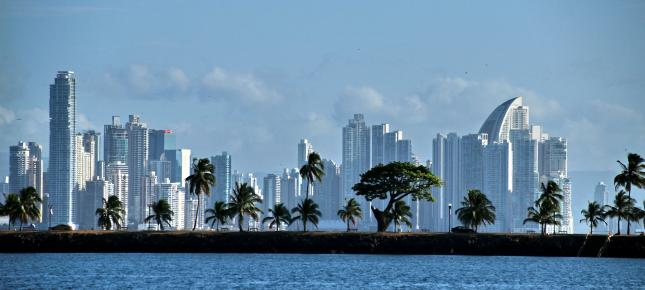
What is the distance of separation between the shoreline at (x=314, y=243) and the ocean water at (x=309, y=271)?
7.27ft

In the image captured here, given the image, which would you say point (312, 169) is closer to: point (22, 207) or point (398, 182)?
point (398, 182)

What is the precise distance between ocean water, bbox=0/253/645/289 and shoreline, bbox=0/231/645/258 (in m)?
2.22

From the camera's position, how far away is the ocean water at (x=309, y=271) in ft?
364

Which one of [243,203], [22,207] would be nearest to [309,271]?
[243,203]

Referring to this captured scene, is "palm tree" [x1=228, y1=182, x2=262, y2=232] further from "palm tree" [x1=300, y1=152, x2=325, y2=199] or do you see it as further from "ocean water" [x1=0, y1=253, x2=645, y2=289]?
"ocean water" [x1=0, y1=253, x2=645, y2=289]

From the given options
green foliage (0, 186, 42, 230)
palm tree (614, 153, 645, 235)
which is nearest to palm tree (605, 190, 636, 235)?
palm tree (614, 153, 645, 235)

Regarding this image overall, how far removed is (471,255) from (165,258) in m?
38.3

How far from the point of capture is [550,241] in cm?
15588

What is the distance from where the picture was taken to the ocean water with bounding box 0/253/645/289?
364 feet

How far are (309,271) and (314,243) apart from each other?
109 feet

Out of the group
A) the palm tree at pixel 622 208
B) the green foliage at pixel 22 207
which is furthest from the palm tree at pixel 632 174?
the green foliage at pixel 22 207

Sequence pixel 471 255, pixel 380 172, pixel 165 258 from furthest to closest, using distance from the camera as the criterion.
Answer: pixel 380 172 → pixel 471 255 → pixel 165 258

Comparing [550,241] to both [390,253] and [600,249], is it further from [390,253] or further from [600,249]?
[390,253]

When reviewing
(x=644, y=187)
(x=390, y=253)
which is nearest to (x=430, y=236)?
(x=390, y=253)
